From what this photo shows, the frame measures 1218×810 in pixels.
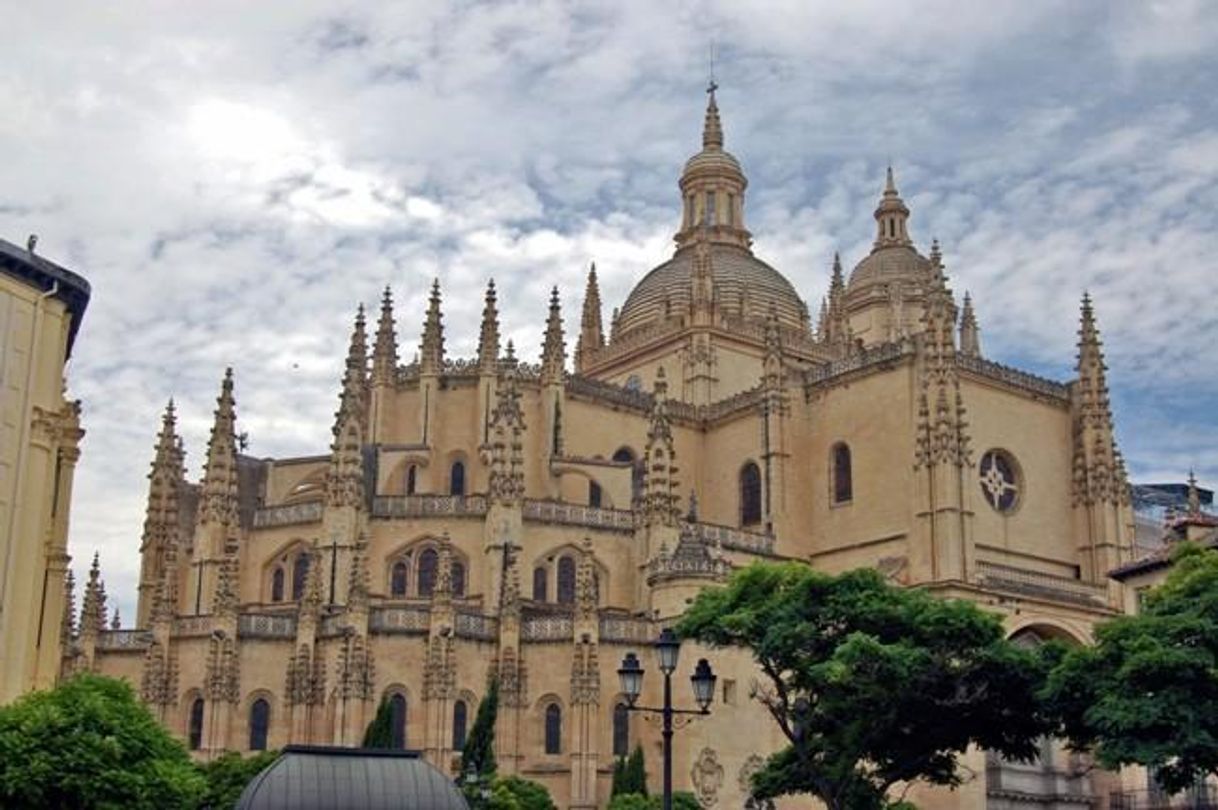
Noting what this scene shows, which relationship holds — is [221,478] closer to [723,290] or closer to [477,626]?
[477,626]

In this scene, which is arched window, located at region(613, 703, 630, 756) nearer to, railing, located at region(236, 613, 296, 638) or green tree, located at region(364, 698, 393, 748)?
green tree, located at region(364, 698, 393, 748)

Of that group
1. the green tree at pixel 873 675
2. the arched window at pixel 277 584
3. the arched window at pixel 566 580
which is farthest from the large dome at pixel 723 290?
the green tree at pixel 873 675

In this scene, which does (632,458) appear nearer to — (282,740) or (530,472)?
(530,472)

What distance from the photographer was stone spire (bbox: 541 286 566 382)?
61188 millimetres

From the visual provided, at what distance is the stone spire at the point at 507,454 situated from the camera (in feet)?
177

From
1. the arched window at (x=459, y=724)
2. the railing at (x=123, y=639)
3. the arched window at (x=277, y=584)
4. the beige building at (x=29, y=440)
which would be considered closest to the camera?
the beige building at (x=29, y=440)

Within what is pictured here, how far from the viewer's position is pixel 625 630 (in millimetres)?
50906

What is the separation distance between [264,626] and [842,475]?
21.4 meters

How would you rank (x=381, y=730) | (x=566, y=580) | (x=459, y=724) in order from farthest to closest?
(x=566, y=580)
(x=459, y=724)
(x=381, y=730)

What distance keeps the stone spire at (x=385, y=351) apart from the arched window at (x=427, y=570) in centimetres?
893

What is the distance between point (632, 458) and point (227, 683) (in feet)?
64.7

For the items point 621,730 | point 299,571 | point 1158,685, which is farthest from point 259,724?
point 1158,685

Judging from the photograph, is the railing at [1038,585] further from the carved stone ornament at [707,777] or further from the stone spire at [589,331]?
the stone spire at [589,331]

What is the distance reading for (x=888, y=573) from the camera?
56.2 meters
